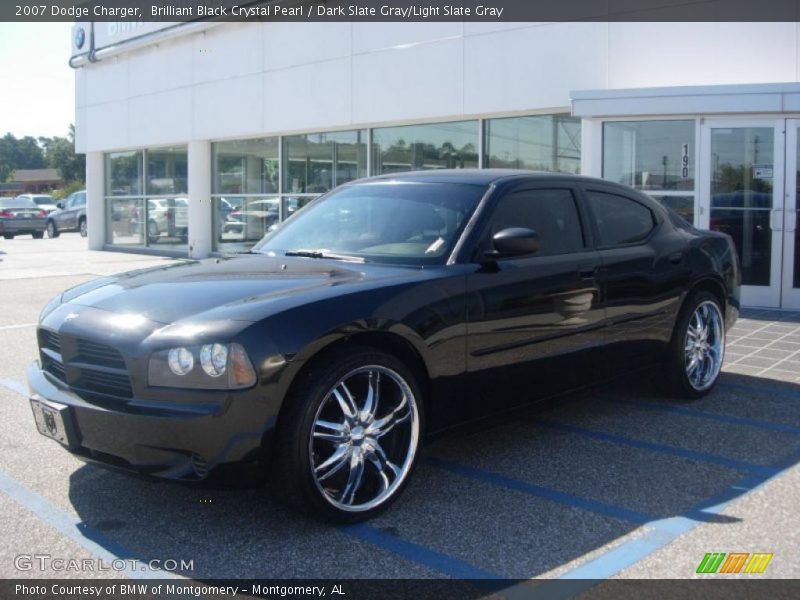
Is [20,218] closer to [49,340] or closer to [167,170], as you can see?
[167,170]

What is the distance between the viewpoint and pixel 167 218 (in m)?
21.6

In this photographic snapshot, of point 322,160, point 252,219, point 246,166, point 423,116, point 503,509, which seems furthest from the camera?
point 246,166

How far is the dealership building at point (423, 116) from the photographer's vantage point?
35.7 feet

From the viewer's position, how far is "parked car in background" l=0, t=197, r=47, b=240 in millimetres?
30109

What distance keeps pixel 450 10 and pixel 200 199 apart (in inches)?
335

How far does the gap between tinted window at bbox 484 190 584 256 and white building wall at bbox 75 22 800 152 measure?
7.02 metres

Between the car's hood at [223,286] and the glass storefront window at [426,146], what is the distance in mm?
9652

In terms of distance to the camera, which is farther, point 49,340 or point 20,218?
point 20,218

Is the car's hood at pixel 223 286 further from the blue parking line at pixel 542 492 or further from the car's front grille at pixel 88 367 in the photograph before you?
the blue parking line at pixel 542 492

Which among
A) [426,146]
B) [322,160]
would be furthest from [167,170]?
[426,146]

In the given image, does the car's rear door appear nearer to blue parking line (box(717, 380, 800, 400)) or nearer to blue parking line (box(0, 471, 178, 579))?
blue parking line (box(717, 380, 800, 400))

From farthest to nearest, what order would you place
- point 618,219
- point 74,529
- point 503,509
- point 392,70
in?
point 392,70 < point 618,219 < point 503,509 < point 74,529

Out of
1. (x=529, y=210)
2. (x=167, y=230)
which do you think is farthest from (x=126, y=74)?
(x=529, y=210)

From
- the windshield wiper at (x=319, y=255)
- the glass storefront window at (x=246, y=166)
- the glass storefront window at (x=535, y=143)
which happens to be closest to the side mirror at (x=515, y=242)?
the windshield wiper at (x=319, y=255)
